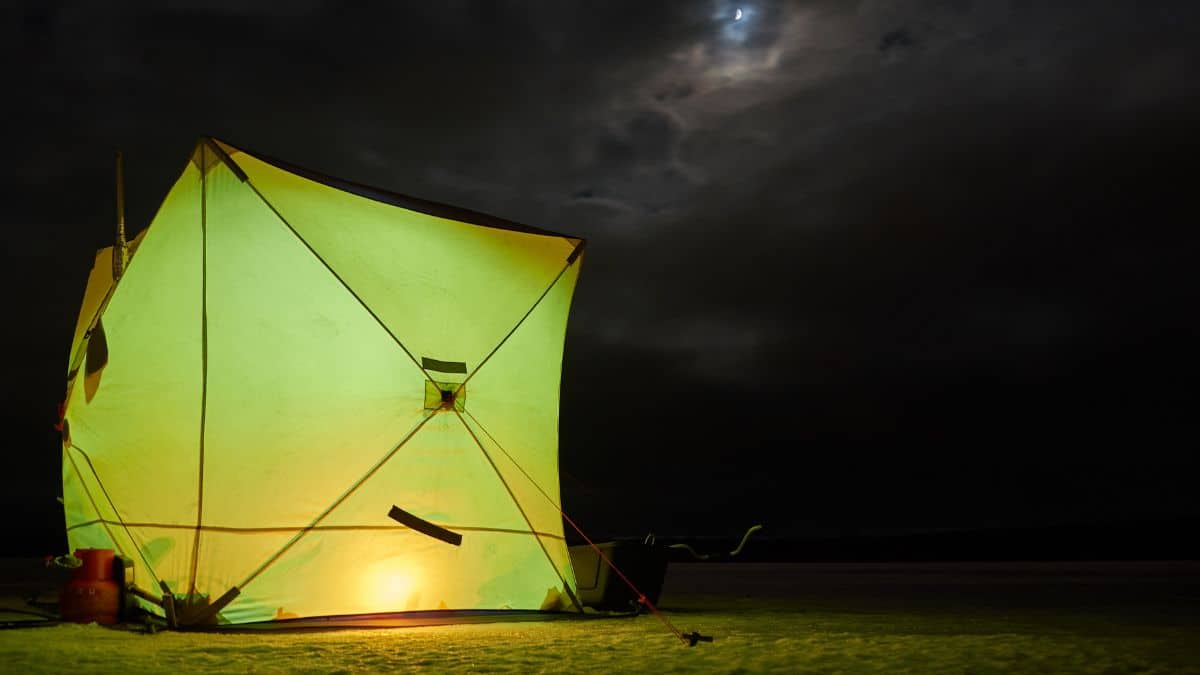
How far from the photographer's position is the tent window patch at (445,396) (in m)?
9.57

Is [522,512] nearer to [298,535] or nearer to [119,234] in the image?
[298,535]

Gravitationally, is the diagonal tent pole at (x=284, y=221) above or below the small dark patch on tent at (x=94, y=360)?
above

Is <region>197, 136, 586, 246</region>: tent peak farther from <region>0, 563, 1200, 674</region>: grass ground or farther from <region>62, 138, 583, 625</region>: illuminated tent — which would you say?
<region>0, 563, 1200, 674</region>: grass ground

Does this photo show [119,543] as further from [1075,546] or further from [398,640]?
[1075,546]

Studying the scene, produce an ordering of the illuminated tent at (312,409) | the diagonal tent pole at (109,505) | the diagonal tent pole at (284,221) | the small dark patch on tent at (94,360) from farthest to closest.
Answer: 1. the small dark patch on tent at (94,360)
2. the diagonal tent pole at (109,505)
3. the diagonal tent pole at (284,221)
4. the illuminated tent at (312,409)

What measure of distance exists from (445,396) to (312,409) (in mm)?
1211

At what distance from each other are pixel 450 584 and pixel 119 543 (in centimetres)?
314

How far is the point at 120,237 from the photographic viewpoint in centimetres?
1125

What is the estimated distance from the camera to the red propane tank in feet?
30.5

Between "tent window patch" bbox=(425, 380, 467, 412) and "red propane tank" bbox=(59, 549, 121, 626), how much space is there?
322 centimetres

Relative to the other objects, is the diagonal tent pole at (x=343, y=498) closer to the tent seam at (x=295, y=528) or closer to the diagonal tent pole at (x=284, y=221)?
the tent seam at (x=295, y=528)

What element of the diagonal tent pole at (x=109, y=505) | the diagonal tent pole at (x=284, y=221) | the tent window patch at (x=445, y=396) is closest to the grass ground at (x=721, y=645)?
the diagonal tent pole at (x=109, y=505)

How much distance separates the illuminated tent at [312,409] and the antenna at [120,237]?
0.89 metres

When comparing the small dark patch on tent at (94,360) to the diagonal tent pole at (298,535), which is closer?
the diagonal tent pole at (298,535)
